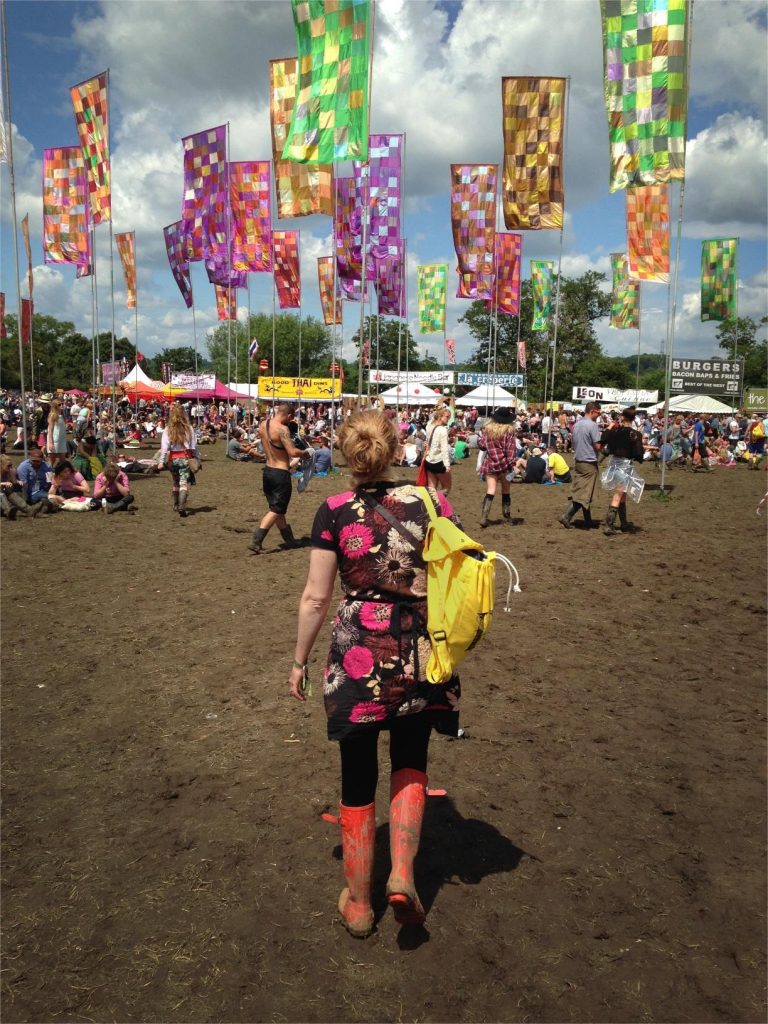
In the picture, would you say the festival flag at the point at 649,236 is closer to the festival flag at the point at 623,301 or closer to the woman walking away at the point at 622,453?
A: the woman walking away at the point at 622,453

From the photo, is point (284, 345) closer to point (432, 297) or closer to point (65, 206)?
point (432, 297)

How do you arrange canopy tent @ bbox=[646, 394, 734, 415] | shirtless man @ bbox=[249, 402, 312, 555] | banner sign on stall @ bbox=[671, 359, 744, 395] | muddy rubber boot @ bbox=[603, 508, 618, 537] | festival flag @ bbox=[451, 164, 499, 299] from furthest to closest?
canopy tent @ bbox=[646, 394, 734, 415] < banner sign on stall @ bbox=[671, 359, 744, 395] < festival flag @ bbox=[451, 164, 499, 299] < muddy rubber boot @ bbox=[603, 508, 618, 537] < shirtless man @ bbox=[249, 402, 312, 555]

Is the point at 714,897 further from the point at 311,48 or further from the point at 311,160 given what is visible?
the point at 311,48

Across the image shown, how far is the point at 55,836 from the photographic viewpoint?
338 centimetres

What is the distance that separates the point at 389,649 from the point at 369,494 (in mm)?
579

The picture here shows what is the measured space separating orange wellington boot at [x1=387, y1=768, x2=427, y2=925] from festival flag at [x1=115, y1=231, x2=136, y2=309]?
29288mm

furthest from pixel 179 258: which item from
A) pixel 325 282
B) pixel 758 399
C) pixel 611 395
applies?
pixel 611 395

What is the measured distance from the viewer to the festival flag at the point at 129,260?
28047 mm

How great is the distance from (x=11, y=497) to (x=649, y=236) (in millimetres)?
15566

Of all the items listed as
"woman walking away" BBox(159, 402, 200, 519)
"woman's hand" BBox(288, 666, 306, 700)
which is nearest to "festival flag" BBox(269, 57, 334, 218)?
"woman walking away" BBox(159, 402, 200, 519)

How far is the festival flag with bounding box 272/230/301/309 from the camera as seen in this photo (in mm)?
25219

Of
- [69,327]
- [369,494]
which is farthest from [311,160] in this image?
[69,327]

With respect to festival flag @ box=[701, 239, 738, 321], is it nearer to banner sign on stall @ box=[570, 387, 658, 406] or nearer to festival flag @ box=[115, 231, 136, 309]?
festival flag @ box=[115, 231, 136, 309]

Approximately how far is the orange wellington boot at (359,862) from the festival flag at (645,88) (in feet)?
43.2
